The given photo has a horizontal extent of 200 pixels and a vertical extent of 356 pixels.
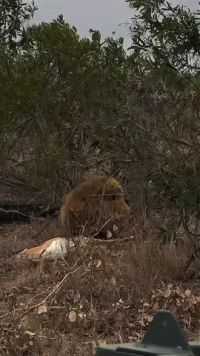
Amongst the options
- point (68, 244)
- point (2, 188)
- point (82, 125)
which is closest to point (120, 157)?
point (68, 244)

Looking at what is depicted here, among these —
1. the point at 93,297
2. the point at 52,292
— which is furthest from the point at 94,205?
the point at 52,292

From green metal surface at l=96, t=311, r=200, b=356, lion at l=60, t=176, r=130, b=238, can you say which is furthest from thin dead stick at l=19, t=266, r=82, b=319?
green metal surface at l=96, t=311, r=200, b=356

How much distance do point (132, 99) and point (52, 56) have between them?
448 centimetres

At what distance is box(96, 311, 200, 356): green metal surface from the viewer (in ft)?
7.69

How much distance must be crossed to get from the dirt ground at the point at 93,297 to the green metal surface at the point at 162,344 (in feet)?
11.6

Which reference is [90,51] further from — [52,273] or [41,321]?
[41,321]

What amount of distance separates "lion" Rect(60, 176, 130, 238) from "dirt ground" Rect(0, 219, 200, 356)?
109cm

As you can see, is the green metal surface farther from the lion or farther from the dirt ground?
the lion

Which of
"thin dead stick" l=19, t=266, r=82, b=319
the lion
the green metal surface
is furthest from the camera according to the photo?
the lion

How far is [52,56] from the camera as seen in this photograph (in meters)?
13.5

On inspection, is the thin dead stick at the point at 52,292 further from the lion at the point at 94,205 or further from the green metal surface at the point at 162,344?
the green metal surface at the point at 162,344

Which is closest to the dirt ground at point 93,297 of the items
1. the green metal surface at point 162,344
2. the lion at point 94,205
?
the lion at point 94,205

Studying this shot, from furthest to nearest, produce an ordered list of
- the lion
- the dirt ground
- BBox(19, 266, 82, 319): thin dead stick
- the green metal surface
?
the lion < BBox(19, 266, 82, 319): thin dead stick < the dirt ground < the green metal surface

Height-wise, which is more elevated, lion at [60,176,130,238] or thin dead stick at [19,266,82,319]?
lion at [60,176,130,238]
